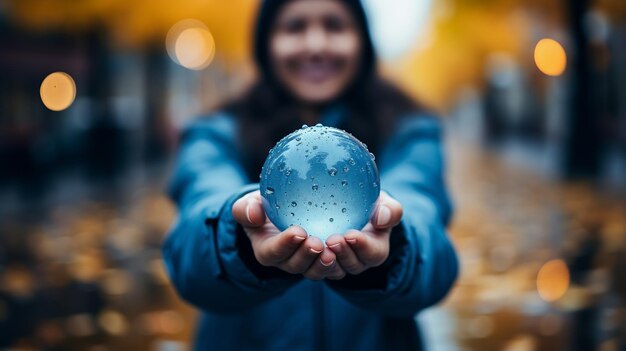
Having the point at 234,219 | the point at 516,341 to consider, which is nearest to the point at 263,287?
the point at 234,219

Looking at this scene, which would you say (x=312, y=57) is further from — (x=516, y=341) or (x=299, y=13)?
(x=516, y=341)

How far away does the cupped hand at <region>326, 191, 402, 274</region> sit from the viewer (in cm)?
121

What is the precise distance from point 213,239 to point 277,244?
1.14 feet

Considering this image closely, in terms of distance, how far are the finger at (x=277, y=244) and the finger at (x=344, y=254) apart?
49mm

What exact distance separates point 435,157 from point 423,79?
46.0 m

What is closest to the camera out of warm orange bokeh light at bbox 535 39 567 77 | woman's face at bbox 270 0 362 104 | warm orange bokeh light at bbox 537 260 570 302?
woman's face at bbox 270 0 362 104

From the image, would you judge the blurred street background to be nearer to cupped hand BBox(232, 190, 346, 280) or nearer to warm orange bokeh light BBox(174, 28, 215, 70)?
warm orange bokeh light BBox(174, 28, 215, 70)

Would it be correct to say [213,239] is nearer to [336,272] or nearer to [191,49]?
[336,272]

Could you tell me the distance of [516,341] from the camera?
480 centimetres

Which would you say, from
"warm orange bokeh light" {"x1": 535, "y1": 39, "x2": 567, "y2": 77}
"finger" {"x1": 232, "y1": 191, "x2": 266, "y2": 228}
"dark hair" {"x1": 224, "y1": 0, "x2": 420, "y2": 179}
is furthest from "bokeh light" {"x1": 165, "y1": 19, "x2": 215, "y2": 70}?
"finger" {"x1": 232, "y1": 191, "x2": 266, "y2": 228}

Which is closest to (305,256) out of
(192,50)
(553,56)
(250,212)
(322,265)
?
(322,265)

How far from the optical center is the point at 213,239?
1528mm

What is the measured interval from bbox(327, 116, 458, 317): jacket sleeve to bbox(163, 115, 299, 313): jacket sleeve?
0.54ft

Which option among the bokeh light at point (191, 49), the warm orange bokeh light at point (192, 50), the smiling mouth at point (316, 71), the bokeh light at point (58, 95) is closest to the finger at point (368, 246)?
the smiling mouth at point (316, 71)
